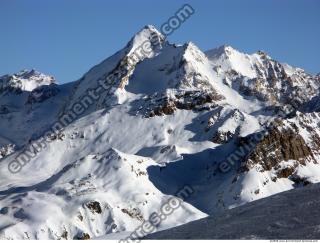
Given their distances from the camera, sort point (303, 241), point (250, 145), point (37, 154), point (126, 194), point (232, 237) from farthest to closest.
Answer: point (37, 154)
point (250, 145)
point (126, 194)
point (232, 237)
point (303, 241)

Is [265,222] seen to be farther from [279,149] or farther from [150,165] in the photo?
[279,149]

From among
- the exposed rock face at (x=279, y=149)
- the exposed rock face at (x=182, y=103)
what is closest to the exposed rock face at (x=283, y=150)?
the exposed rock face at (x=279, y=149)

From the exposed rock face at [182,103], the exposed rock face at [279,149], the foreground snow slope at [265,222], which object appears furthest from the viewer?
the exposed rock face at [182,103]

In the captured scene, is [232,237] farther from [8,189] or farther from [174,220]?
[8,189]

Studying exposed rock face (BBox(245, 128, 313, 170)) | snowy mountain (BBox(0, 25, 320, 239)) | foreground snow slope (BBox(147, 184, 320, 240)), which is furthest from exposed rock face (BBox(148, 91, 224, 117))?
foreground snow slope (BBox(147, 184, 320, 240))

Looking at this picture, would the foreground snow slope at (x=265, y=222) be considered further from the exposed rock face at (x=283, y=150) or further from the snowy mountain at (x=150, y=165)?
the exposed rock face at (x=283, y=150)

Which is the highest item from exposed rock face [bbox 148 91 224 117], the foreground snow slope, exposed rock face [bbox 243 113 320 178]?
exposed rock face [bbox 148 91 224 117]

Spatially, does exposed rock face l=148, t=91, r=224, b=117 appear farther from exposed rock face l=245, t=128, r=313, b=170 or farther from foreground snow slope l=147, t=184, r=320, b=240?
foreground snow slope l=147, t=184, r=320, b=240

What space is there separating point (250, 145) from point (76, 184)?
129 feet

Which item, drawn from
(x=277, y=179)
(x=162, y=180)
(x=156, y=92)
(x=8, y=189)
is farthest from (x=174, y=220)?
(x=156, y=92)

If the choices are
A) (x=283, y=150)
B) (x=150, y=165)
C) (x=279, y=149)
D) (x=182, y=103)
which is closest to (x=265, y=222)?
(x=150, y=165)

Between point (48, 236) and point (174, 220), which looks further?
point (174, 220)

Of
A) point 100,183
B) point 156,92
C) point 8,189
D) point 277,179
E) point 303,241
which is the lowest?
point 303,241

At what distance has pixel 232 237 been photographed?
15.0 m
